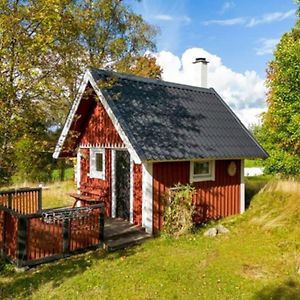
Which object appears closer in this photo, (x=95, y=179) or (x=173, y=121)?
(x=173, y=121)

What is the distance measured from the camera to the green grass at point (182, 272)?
23.2 feet

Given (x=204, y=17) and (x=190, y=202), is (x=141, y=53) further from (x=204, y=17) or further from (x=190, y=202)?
(x=190, y=202)

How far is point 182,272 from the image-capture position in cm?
807

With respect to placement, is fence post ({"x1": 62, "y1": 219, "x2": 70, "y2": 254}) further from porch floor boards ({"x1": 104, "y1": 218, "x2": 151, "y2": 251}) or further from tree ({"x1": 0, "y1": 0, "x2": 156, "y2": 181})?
tree ({"x1": 0, "y1": 0, "x2": 156, "y2": 181})

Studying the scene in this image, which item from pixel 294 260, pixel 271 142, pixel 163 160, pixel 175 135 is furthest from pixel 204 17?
pixel 294 260

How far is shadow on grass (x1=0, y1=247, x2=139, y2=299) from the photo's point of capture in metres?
7.22

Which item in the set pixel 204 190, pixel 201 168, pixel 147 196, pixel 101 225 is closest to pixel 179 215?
pixel 147 196

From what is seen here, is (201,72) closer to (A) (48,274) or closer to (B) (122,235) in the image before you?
(B) (122,235)

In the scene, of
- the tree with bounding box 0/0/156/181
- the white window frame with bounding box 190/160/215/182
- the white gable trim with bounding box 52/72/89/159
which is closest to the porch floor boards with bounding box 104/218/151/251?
the white window frame with bounding box 190/160/215/182

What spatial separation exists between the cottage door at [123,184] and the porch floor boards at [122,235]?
21.9 inches

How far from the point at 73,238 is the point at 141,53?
69.1 feet

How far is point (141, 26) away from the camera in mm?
26516

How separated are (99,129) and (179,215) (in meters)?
4.43

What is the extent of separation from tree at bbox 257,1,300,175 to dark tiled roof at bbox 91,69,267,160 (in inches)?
146
